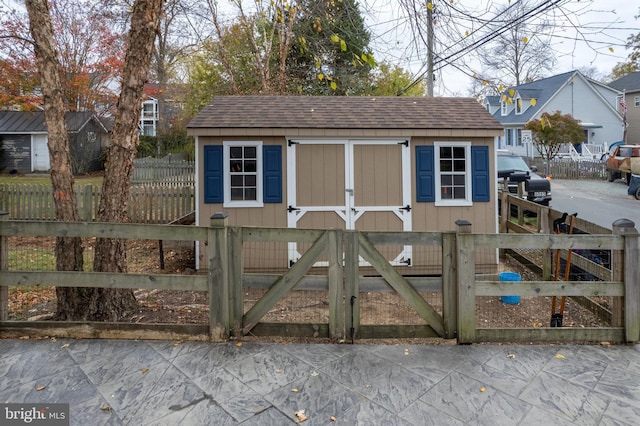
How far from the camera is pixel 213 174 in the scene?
24.1 feet

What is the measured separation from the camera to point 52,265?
25.3 ft

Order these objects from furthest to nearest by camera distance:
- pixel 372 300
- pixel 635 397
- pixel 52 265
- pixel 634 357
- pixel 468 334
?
pixel 52 265, pixel 372 300, pixel 468 334, pixel 634 357, pixel 635 397

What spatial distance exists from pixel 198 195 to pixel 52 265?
2924mm

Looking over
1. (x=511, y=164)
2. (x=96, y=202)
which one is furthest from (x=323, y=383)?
(x=511, y=164)

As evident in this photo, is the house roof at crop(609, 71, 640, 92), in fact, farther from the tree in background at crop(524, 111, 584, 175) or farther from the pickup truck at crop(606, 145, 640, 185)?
the pickup truck at crop(606, 145, 640, 185)

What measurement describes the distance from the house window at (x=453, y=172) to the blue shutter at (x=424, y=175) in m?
0.12

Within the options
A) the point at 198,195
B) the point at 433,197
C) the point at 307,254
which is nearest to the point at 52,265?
the point at 198,195

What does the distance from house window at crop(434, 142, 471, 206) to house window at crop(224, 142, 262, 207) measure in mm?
3067

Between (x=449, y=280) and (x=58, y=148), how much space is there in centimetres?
417

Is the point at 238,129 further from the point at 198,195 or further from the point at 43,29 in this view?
the point at 43,29

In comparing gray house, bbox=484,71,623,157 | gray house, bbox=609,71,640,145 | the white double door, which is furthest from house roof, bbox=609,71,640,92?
the white double door

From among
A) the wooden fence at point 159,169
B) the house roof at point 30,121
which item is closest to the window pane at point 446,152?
the wooden fence at point 159,169

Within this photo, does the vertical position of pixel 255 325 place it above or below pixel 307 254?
below

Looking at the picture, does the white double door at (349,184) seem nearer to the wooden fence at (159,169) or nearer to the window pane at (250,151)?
the window pane at (250,151)
